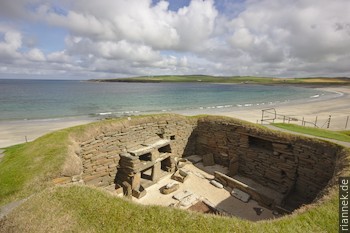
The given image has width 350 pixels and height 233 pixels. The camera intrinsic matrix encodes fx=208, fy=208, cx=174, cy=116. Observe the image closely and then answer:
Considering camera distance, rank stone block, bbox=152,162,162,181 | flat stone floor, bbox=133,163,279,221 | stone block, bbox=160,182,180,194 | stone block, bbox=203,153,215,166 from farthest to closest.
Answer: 1. stone block, bbox=203,153,215,166
2. stone block, bbox=152,162,162,181
3. stone block, bbox=160,182,180,194
4. flat stone floor, bbox=133,163,279,221

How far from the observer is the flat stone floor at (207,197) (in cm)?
1157

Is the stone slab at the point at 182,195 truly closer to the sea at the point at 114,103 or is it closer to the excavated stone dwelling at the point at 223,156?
the excavated stone dwelling at the point at 223,156

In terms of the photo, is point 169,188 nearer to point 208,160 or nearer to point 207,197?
point 207,197

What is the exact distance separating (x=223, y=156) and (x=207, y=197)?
4.99 m

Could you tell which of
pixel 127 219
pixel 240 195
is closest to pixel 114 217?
pixel 127 219

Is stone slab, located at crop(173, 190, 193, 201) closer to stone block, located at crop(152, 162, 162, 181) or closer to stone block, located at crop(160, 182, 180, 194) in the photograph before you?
stone block, located at crop(160, 182, 180, 194)

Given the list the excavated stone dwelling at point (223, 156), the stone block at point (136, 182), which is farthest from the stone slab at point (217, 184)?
the stone block at point (136, 182)

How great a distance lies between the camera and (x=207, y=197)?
12.9 meters

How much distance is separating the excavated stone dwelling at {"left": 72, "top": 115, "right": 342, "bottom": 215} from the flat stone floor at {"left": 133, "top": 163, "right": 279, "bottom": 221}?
0.58m

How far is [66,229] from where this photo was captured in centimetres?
539

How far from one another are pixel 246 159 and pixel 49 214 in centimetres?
1318

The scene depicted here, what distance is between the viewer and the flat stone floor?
38.0 ft

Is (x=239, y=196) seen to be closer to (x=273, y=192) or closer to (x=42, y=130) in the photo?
(x=273, y=192)

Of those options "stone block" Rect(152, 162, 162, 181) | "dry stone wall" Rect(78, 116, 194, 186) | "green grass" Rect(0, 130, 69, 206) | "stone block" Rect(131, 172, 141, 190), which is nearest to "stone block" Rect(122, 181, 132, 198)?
"stone block" Rect(131, 172, 141, 190)
